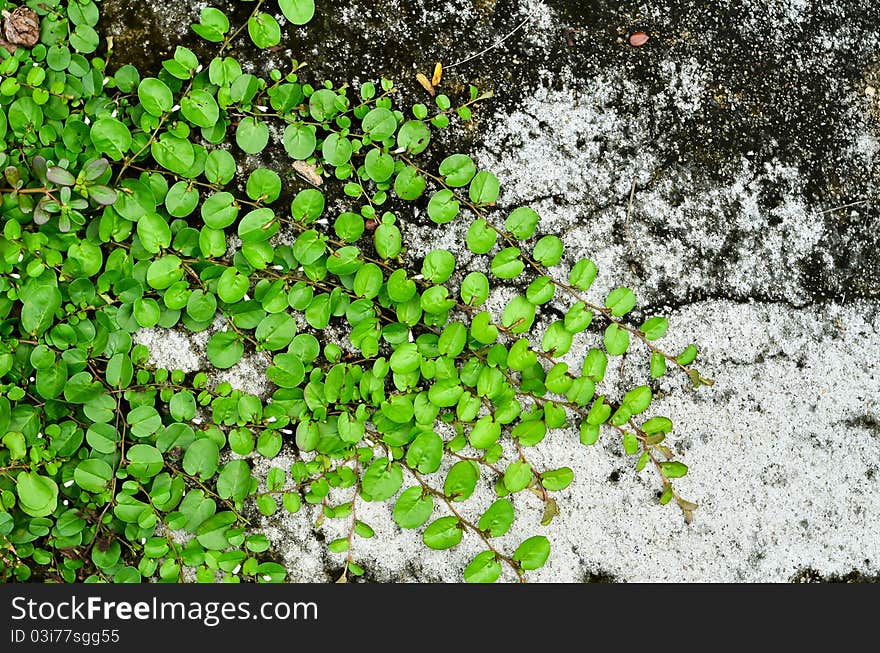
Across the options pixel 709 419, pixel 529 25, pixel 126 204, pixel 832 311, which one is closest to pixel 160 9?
pixel 126 204

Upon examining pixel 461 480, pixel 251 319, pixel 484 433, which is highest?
pixel 251 319

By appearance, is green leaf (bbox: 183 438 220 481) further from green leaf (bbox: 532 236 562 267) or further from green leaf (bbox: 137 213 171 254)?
green leaf (bbox: 532 236 562 267)

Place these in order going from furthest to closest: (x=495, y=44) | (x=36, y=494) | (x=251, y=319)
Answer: (x=495, y=44) → (x=251, y=319) → (x=36, y=494)

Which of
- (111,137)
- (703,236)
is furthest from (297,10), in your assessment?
(703,236)

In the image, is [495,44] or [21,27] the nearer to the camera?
[21,27]

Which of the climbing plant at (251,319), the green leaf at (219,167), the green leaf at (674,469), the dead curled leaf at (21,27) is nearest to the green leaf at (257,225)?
the climbing plant at (251,319)

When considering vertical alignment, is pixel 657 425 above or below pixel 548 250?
below

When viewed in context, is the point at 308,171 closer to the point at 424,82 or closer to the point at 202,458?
the point at 424,82
